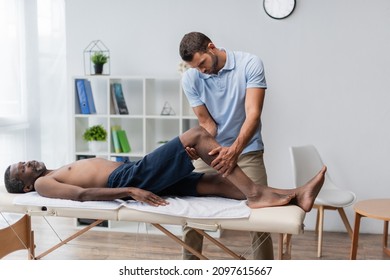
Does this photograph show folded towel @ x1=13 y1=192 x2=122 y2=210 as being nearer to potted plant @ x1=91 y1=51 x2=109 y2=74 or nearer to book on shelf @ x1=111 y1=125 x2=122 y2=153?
book on shelf @ x1=111 y1=125 x2=122 y2=153

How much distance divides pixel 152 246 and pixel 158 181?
4.00ft

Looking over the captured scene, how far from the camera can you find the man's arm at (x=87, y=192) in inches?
83.0

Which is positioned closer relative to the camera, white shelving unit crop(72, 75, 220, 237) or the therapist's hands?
the therapist's hands

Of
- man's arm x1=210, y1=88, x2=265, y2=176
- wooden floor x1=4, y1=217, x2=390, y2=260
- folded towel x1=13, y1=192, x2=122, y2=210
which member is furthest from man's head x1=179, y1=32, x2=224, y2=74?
wooden floor x1=4, y1=217, x2=390, y2=260

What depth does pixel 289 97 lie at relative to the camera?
3582mm

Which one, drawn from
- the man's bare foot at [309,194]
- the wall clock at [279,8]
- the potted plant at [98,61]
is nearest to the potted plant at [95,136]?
the potted plant at [98,61]

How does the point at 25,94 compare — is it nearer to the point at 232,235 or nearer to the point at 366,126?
the point at 232,235

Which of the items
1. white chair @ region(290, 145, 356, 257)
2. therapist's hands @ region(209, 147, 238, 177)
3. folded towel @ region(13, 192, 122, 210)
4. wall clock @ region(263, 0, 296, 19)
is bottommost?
white chair @ region(290, 145, 356, 257)

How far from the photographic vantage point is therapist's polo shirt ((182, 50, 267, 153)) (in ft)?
7.56

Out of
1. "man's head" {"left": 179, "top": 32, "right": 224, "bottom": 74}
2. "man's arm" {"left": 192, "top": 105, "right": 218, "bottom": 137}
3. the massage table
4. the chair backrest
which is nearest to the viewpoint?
the massage table

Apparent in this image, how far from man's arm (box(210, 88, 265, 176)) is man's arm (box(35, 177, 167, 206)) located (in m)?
0.30

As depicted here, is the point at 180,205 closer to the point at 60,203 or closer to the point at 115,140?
the point at 60,203

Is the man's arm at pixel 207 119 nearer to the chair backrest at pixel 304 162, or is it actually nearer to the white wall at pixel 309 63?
the chair backrest at pixel 304 162

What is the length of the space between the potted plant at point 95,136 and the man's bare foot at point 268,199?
178 cm
